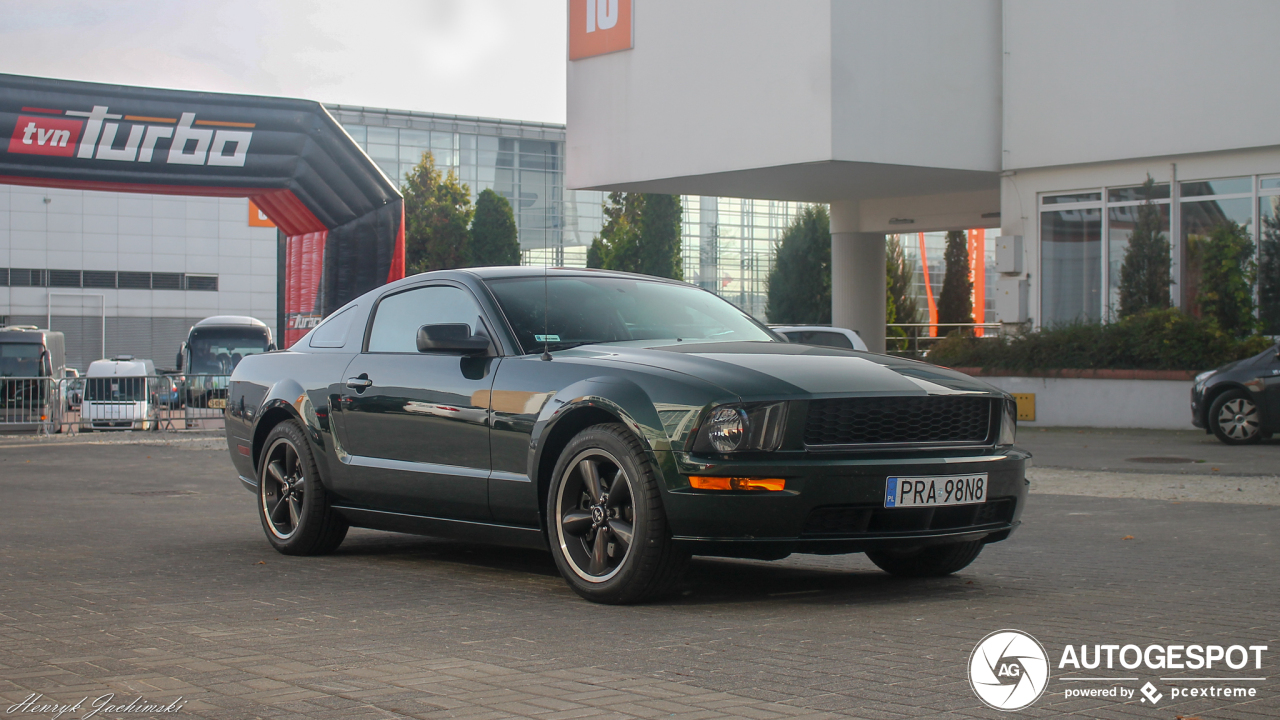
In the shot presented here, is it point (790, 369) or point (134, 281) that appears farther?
point (134, 281)

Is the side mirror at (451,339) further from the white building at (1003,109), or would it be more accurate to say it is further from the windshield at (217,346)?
the windshield at (217,346)

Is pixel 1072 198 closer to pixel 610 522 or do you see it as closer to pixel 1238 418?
pixel 1238 418

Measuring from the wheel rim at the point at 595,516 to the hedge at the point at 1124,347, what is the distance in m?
16.3

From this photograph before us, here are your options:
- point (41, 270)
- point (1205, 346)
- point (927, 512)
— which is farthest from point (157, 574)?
point (41, 270)

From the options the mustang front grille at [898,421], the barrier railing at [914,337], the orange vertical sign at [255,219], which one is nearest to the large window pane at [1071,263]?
the barrier railing at [914,337]

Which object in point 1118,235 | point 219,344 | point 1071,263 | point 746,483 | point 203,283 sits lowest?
point 746,483

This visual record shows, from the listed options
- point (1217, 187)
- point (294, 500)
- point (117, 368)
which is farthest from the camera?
point (117, 368)

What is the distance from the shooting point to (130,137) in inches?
1032

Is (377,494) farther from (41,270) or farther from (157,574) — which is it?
(41,270)

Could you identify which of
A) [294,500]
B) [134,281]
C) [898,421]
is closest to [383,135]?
[134,281]

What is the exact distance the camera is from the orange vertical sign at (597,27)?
89.0 feet

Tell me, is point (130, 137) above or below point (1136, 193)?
above

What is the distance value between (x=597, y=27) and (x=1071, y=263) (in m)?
10.5

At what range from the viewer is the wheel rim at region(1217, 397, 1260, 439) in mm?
16844
